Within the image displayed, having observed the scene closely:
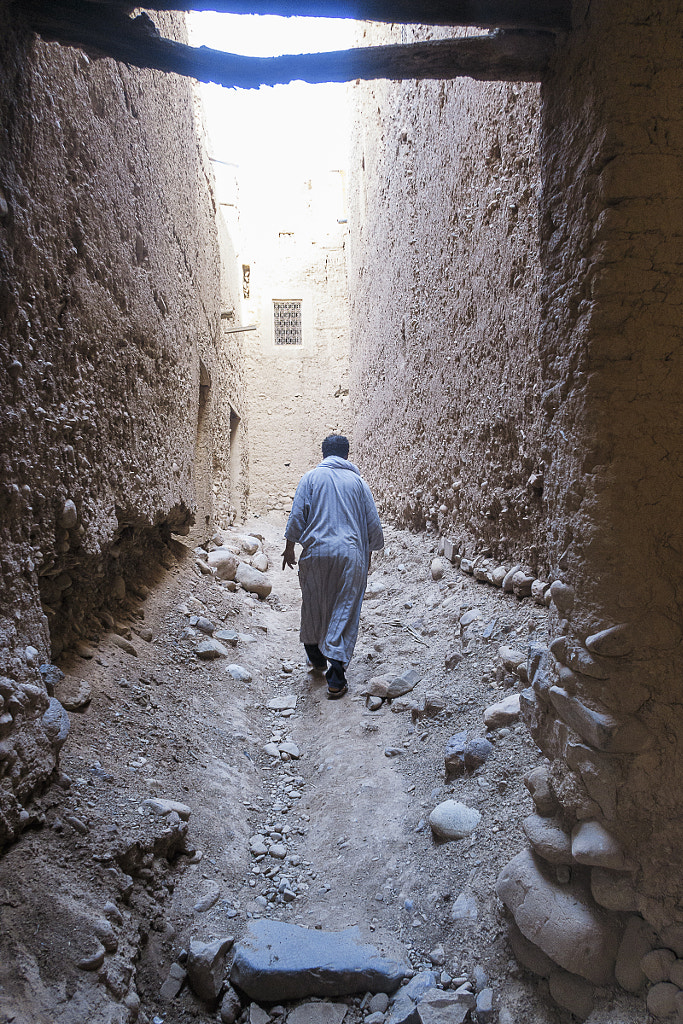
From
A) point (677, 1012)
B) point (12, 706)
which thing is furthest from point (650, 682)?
point (12, 706)

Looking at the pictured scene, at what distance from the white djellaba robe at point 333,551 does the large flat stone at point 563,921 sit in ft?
5.99

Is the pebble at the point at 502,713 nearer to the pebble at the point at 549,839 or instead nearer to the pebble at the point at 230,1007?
the pebble at the point at 549,839

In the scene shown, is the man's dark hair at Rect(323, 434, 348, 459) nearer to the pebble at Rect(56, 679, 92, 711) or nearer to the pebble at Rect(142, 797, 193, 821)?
the pebble at Rect(56, 679, 92, 711)

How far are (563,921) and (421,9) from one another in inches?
86.0

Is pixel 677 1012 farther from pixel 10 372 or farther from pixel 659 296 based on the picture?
pixel 10 372

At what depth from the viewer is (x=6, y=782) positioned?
1.54 meters

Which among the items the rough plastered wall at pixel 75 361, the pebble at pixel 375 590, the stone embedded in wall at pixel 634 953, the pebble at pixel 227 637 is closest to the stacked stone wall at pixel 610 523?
the stone embedded in wall at pixel 634 953

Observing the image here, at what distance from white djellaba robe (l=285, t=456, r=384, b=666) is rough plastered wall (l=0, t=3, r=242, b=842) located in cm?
80

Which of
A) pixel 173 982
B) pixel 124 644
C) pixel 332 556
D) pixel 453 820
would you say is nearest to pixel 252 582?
pixel 332 556

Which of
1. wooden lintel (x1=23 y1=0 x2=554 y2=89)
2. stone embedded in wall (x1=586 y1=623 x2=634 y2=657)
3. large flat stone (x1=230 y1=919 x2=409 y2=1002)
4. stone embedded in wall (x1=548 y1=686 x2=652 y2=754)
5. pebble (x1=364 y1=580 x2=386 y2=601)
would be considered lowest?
pebble (x1=364 y1=580 x2=386 y2=601)

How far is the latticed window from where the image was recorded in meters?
11.0

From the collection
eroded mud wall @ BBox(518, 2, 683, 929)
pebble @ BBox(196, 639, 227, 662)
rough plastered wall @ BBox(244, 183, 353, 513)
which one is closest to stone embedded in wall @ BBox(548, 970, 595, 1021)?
eroded mud wall @ BBox(518, 2, 683, 929)

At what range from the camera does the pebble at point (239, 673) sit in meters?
3.46

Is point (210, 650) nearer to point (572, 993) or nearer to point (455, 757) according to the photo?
point (455, 757)
